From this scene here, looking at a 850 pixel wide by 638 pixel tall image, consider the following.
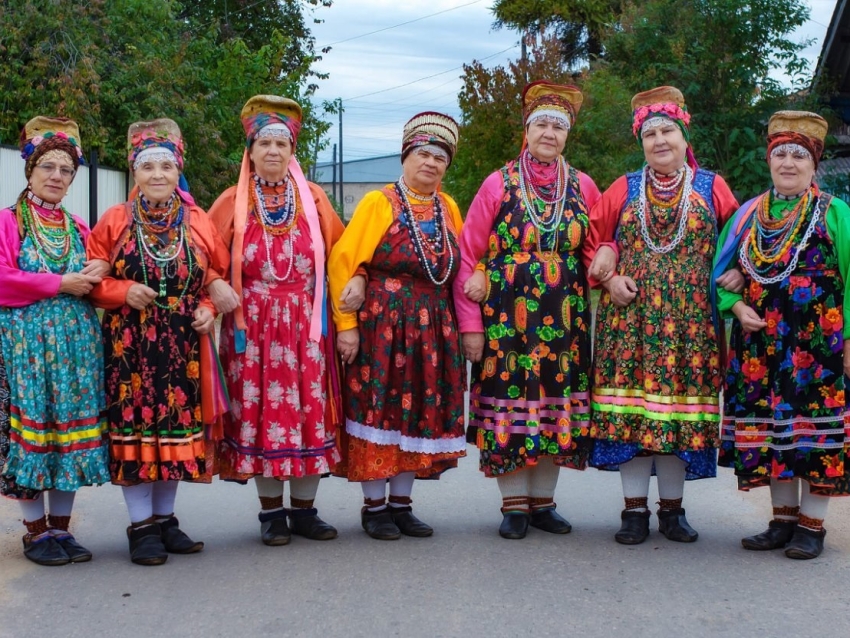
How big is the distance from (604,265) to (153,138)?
7.00 feet

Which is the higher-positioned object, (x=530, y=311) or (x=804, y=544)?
(x=530, y=311)

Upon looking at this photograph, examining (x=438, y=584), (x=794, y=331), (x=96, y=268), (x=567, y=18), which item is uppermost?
(x=567, y=18)

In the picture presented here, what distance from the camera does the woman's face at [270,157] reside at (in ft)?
15.9

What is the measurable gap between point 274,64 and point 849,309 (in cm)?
1467

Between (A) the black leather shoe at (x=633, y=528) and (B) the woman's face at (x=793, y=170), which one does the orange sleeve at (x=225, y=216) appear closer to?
(A) the black leather shoe at (x=633, y=528)

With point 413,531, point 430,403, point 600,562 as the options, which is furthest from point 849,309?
point 413,531

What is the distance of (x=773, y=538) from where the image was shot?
4879 millimetres

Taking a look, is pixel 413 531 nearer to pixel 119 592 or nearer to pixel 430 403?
pixel 430 403

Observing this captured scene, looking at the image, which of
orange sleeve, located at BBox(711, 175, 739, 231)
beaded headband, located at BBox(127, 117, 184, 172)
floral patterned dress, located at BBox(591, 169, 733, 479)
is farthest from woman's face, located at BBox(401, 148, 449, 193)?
orange sleeve, located at BBox(711, 175, 739, 231)

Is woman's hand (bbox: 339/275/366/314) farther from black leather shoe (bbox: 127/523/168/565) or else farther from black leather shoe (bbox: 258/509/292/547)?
black leather shoe (bbox: 127/523/168/565)

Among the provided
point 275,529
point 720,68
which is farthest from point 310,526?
point 720,68

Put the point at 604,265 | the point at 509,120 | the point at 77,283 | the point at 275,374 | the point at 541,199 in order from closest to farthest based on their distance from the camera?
the point at 77,283, the point at 275,374, the point at 604,265, the point at 541,199, the point at 509,120

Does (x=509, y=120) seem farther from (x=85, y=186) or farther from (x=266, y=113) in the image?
(x=266, y=113)

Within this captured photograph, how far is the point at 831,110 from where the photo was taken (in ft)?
39.0
